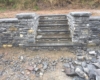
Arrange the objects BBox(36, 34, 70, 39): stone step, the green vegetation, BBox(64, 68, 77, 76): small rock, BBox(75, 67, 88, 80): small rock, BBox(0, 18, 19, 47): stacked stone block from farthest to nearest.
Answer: the green vegetation, BBox(36, 34, 70, 39): stone step, BBox(0, 18, 19, 47): stacked stone block, BBox(64, 68, 77, 76): small rock, BBox(75, 67, 88, 80): small rock

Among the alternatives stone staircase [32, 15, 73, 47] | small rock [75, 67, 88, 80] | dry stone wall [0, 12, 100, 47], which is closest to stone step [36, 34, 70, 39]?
stone staircase [32, 15, 73, 47]

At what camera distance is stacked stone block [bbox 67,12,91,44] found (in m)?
4.60

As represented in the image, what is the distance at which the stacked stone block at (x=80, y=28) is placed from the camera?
4598mm

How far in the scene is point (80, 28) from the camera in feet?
15.4

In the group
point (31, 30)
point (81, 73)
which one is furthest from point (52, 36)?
point (81, 73)

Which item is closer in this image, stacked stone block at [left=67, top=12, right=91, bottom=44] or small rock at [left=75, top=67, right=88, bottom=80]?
small rock at [left=75, top=67, right=88, bottom=80]

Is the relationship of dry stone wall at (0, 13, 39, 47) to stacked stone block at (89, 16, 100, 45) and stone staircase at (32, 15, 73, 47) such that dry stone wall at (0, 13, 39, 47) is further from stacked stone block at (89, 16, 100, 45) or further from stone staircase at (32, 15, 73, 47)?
stacked stone block at (89, 16, 100, 45)

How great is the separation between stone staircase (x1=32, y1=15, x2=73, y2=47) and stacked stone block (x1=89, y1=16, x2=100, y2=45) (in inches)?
25.7

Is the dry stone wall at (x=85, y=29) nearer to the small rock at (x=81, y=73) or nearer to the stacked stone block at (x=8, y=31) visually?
the small rock at (x=81, y=73)

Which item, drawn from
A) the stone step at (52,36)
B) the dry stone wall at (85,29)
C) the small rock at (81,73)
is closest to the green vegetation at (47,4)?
the stone step at (52,36)

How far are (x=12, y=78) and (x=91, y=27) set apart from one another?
8.51 feet

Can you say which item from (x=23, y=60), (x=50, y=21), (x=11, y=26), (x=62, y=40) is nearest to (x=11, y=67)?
(x=23, y=60)

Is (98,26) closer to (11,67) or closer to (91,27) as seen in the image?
(91,27)

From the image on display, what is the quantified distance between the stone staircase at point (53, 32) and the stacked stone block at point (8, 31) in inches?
28.2
